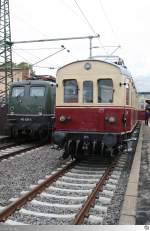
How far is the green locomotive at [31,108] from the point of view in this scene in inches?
707

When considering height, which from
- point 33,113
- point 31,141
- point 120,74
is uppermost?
point 120,74

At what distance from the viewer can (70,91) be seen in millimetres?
11969

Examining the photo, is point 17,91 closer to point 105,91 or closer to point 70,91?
point 70,91

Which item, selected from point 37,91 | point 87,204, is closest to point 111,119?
point 87,204

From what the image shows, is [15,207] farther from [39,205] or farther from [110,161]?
[110,161]

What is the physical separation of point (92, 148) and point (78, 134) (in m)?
0.56

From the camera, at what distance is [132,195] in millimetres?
7219

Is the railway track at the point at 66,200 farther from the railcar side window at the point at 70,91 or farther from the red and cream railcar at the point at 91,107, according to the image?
the railcar side window at the point at 70,91

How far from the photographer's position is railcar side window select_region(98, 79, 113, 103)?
11508 mm

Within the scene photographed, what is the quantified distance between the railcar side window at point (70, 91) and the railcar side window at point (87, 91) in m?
Result: 0.25

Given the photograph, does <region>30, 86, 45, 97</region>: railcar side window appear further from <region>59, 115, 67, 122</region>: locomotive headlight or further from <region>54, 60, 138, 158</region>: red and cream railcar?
<region>59, 115, 67, 122</region>: locomotive headlight

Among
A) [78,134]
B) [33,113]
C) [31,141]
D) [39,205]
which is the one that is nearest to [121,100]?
[78,134]

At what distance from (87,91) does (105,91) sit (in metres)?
0.51

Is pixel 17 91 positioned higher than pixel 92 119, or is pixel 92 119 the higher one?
pixel 17 91
